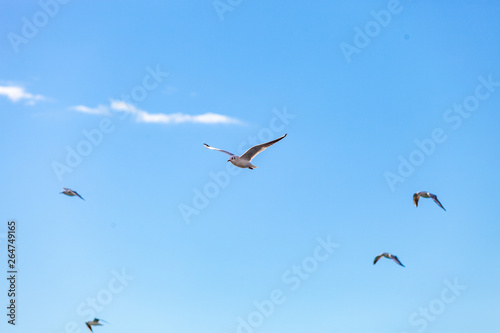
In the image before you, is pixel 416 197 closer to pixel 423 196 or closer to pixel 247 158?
pixel 423 196

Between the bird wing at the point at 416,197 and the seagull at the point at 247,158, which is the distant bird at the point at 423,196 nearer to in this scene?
the bird wing at the point at 416,197

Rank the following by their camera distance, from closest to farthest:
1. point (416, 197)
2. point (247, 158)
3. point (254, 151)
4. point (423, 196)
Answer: point (254, 151) → point (247, 158) → point (416, 197) → point (423, 196)

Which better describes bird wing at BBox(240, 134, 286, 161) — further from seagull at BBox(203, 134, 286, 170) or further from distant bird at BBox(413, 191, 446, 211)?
distant bird at BBox(413, 191, 446, 211)

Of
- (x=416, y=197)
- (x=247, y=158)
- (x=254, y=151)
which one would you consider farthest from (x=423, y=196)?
(x=247, y=158)

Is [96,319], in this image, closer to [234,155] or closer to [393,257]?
[234,155]

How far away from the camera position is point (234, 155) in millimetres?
36062

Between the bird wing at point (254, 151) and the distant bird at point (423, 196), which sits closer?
the bird wing at point (254, 151)

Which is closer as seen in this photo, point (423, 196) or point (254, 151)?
point (254, 151)

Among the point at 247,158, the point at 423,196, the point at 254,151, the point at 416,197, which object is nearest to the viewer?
the point at 254,151

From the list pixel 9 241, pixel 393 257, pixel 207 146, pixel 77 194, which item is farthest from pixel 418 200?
pixel 9 241

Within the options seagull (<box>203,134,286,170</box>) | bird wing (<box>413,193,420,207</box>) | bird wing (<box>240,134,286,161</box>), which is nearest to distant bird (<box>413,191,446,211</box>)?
bird wing (<box>413,193,420,207</box>)

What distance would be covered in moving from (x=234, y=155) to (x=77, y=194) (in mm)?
10387

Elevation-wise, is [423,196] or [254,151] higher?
[254,151]

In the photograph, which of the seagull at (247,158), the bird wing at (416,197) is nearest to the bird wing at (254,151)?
the seagull at (247,158)
